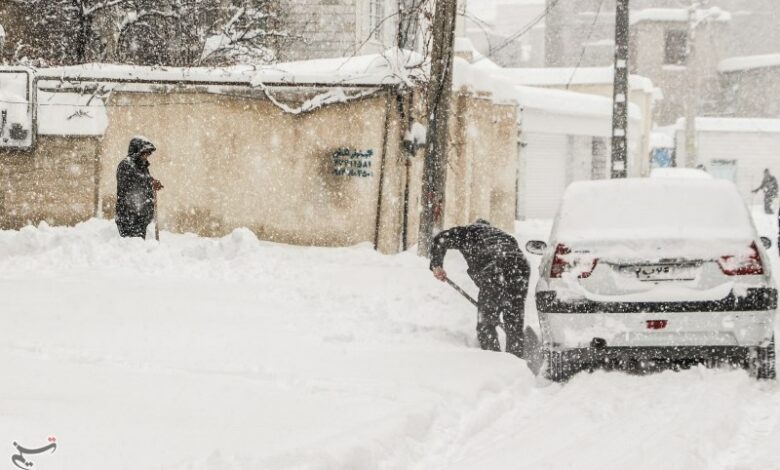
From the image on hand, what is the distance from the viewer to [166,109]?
14914 millimetres

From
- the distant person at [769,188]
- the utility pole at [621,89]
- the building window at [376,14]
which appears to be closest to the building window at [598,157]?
the distant person at [769,188]

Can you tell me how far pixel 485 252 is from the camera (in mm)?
7973

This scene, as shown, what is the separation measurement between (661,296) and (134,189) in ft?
27.7

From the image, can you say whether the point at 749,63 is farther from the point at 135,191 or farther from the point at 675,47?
the point at 135,191

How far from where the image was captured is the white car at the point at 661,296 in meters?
6.26

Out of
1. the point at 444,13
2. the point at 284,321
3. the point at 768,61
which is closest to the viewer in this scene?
the point at 284,321

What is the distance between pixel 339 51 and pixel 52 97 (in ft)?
26.5

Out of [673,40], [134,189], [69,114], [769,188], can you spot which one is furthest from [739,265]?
[673,40]

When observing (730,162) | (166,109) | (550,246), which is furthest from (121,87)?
(730,162)

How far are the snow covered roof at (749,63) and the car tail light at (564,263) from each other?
43257 mm

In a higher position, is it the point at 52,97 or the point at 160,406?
the point at 52,97

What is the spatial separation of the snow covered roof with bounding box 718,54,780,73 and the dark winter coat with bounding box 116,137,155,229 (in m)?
40.2

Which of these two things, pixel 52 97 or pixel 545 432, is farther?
pixel 52 97

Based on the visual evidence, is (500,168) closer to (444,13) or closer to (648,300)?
(444,13)
